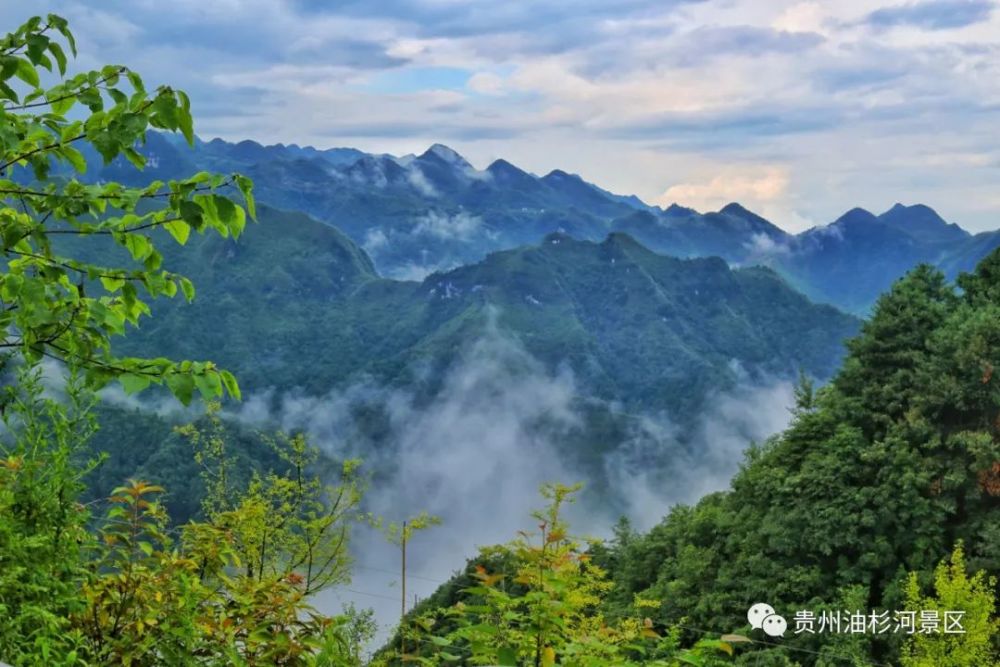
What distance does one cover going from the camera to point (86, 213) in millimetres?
3016

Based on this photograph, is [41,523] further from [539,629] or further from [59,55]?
[59,55]

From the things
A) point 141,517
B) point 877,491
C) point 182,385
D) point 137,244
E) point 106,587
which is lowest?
point 106,587

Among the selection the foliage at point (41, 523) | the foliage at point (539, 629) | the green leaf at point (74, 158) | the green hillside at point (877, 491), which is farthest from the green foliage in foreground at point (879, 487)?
the foliage at point (41, 523)

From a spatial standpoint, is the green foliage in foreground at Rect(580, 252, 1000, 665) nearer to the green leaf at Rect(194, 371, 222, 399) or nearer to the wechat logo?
the wechat logo

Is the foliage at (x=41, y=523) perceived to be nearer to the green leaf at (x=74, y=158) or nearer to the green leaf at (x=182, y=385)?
the green leaf at (x=182, y=385)

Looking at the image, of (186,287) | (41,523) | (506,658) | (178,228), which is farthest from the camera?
(186,287)

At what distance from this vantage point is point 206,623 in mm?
2457

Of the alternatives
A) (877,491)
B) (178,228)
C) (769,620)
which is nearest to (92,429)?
(178,228)

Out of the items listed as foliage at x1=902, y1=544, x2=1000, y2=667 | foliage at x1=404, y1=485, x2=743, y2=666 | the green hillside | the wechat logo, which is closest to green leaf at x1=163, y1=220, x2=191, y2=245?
foliage at x1=404, y1=485, x2=743, y2=666

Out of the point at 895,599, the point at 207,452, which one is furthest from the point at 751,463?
the point at 207,452

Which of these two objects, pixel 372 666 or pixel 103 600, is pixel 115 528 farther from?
pixel 372 666

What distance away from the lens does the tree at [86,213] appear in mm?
2689

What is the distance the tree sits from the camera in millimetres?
2689

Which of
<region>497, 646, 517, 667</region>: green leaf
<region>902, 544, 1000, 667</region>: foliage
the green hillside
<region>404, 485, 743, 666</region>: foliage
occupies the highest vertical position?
the green hillside
